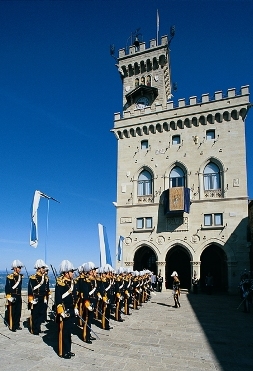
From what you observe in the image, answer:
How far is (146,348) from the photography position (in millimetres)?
8875

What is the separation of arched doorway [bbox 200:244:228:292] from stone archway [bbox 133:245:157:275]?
16.9 feet

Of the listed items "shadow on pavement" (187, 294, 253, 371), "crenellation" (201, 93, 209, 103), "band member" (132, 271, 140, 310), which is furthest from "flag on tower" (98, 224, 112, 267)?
"crenellation" (201, 93, 209, 103)

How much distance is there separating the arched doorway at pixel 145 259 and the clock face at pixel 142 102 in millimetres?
16470

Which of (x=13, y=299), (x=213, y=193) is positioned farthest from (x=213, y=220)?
(x=13, y=299)

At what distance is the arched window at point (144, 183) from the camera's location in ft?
103

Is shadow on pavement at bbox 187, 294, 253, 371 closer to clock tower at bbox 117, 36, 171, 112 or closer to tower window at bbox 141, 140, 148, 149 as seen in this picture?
tower window at bbox 141, 140, 148, 149

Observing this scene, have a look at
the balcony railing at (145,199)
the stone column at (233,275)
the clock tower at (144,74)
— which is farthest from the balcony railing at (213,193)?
the clock tower at (144,74)

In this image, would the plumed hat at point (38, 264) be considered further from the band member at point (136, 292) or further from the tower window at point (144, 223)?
the tower window at point (144, 223)

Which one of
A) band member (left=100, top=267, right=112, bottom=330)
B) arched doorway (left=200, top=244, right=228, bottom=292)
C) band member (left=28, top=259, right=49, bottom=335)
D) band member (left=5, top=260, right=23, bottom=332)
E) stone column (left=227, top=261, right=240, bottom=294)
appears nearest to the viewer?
band member (left=28, top=259, right=49, bottom=335)

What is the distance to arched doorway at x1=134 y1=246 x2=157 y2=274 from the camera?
3178cm

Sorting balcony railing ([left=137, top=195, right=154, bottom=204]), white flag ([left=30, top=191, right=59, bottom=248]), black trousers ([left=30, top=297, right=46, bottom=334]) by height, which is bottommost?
black trousers ([left=30, top=297, right=46, bottom=334])

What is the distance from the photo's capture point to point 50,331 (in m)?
10.4

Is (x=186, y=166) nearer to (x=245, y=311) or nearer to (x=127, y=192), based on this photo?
(x=127, y=192)

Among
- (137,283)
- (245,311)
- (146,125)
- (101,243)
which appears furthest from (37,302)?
(146,125)
